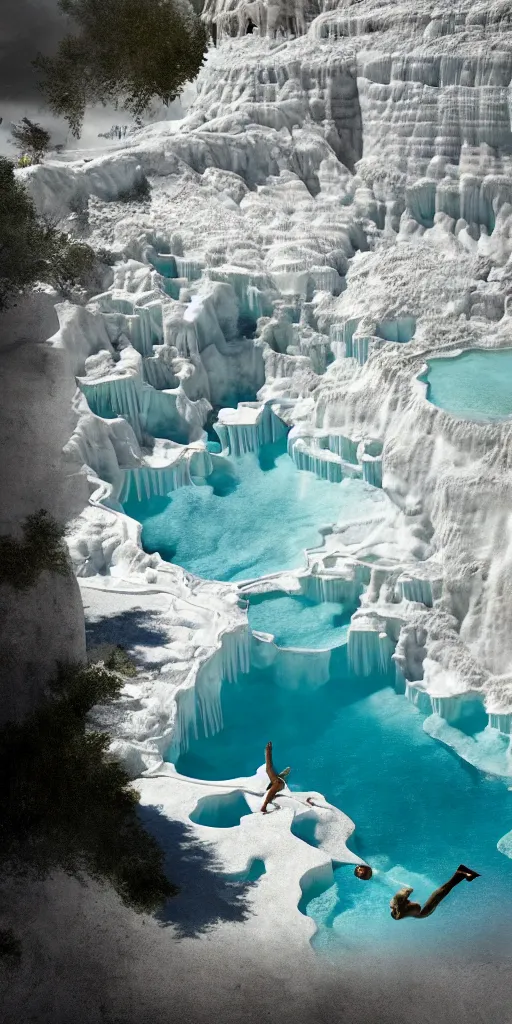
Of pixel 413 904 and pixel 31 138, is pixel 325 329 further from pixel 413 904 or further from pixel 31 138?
pixel 413 904

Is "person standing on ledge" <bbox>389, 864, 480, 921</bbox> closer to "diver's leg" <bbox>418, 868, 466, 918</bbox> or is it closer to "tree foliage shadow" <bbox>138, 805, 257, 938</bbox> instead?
"diver's leg" <bbox>418, 868, 466, 918</bbox>

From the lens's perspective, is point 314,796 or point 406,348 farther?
point 406,348

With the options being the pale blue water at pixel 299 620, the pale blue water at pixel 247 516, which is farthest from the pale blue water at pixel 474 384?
the pale blue water at pixel 299 620

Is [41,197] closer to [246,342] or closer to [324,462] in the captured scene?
[246,342]

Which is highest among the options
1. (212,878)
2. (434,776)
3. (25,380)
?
(25,380)

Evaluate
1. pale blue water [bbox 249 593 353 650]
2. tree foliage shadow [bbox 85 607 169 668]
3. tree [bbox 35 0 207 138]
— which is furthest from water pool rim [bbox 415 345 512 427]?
tree [bbox 35 0 207 138]

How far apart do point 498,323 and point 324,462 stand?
23.1 feet

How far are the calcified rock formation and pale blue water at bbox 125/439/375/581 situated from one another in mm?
618

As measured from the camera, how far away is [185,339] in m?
32.0

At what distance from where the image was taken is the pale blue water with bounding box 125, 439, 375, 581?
1038 inches

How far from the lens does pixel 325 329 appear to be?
33.0 meters

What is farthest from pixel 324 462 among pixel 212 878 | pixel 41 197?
pixel 212 878

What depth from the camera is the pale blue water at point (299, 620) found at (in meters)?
23.1

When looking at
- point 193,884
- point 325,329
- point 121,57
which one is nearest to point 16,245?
point 193,884
